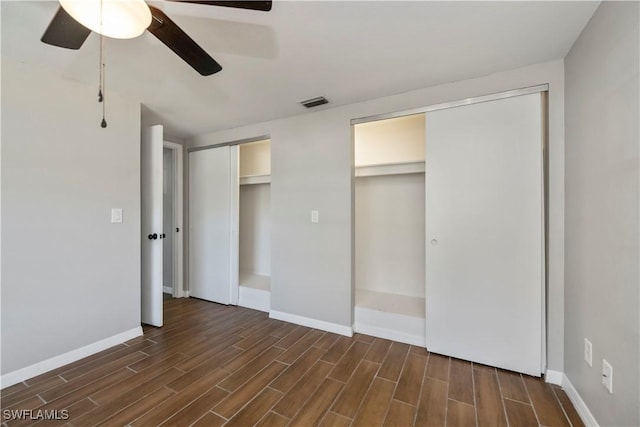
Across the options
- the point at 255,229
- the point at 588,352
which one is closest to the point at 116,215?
the point at 255,229

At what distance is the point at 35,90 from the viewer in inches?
77.7

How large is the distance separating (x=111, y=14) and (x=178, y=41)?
0.86 feet

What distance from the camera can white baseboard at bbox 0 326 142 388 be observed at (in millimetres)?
1838

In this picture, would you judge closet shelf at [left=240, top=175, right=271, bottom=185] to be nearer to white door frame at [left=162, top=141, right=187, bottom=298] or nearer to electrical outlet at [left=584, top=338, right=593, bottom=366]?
white door frame at [left=162, top=141, right=187, bottom=298]

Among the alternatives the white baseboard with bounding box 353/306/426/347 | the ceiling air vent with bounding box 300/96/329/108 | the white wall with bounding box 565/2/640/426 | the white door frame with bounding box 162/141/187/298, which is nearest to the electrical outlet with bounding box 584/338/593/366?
the white wall with bounding box 565/2/640/426

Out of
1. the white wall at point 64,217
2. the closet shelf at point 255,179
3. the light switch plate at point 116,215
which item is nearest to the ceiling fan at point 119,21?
the white wall at point 64,217

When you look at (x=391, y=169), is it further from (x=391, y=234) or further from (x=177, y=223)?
(x=177, y=223)

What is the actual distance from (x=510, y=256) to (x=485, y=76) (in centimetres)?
140

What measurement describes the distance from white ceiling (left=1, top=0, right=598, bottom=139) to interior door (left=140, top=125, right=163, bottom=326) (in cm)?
47

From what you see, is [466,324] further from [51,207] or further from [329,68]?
[51,207]

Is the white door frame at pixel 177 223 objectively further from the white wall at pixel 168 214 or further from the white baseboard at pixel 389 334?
the white baseboard at pixel 389 334

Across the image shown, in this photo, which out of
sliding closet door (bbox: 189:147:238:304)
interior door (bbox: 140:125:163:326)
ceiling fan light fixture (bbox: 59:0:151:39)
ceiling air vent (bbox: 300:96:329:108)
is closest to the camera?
ceiling fan light fixture (bbox: 59:0:151:39)

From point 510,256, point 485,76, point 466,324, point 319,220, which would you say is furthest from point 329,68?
point 466,324

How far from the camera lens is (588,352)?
151 centimetres
